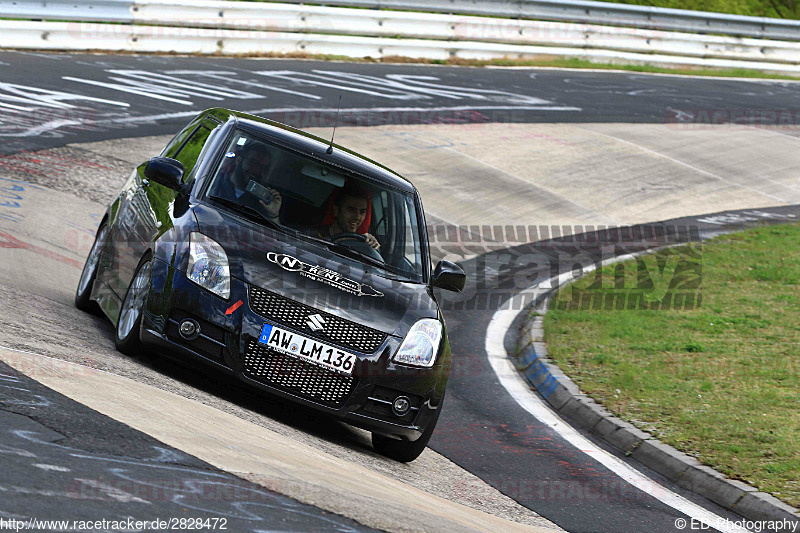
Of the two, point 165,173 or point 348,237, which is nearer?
point 165,173

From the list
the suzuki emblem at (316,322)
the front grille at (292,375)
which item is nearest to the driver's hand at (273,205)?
the suzuki emblem at (316,322)

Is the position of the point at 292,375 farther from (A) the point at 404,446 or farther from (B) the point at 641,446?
(B) the point at 641,446

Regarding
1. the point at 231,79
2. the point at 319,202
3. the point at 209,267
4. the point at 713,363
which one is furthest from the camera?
the point at 231,79

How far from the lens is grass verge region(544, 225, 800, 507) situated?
25.6 feet

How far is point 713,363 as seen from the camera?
10.0 meters

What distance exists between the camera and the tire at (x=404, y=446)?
6891mm

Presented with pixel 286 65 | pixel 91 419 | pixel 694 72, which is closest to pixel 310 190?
pixel 91 419

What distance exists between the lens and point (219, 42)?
24.1 metres

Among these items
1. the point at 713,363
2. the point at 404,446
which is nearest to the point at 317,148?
the point at 404,446

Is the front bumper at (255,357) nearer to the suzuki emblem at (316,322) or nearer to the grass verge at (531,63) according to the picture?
the suzuki emblem at (316,322)

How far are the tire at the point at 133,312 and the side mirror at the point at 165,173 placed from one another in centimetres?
60

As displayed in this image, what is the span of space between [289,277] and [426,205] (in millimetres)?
Answer: 9522

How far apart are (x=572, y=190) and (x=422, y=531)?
45.3 feet

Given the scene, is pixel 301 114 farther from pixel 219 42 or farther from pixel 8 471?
pixel 8 471
